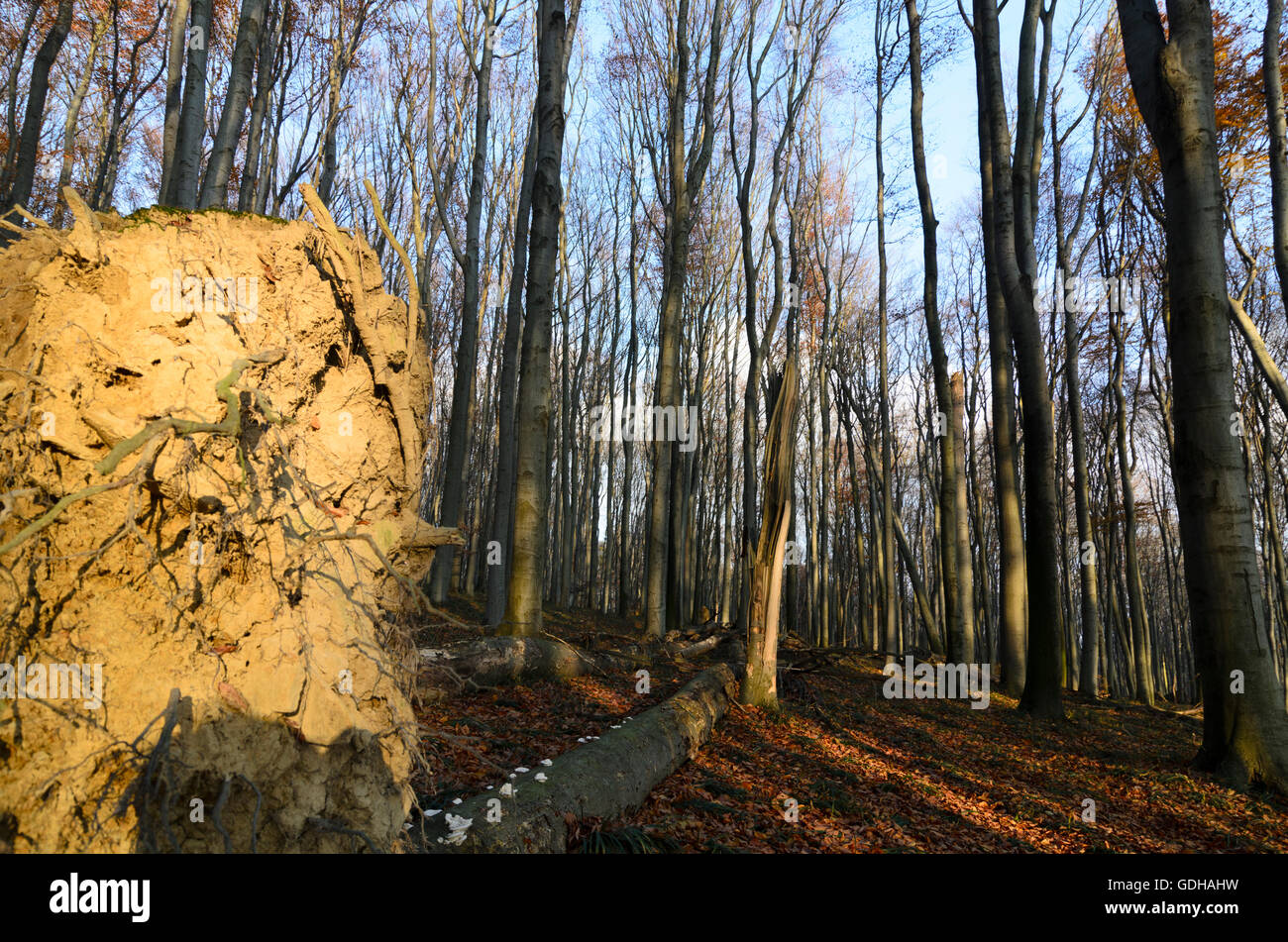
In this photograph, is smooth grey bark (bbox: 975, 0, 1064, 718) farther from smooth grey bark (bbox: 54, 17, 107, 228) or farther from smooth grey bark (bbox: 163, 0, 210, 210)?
smooth grey bark (bbox: 54, 17, 107, 228)

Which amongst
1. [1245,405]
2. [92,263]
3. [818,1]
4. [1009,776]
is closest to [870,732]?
[1009,776]

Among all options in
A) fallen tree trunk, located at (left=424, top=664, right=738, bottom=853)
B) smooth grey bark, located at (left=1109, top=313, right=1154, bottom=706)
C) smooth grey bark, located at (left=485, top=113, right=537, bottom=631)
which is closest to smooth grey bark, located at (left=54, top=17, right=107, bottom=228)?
smooth grey bark, located at (left=485, top=113, right=537, bottom=631)

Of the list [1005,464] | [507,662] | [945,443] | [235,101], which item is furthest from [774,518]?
A: [235,101]

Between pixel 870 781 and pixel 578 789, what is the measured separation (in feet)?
10.2

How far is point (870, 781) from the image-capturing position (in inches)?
218

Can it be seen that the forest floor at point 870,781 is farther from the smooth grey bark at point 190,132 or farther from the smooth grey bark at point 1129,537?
the smooth grey bark at point 1129,537

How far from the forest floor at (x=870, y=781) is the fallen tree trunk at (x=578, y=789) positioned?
0.14 metres

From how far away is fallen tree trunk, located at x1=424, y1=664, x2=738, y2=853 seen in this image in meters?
2.86

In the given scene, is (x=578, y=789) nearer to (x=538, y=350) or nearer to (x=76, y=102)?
(x=538, y=350)

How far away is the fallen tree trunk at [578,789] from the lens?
2861 mm

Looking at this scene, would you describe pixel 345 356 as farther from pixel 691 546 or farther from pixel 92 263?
pixel 691 546

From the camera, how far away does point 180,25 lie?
31.0 feet

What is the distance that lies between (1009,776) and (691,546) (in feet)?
60.9

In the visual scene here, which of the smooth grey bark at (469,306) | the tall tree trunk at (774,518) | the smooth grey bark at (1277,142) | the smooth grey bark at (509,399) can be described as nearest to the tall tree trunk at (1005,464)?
the smooth grey bark at (1277,142)
